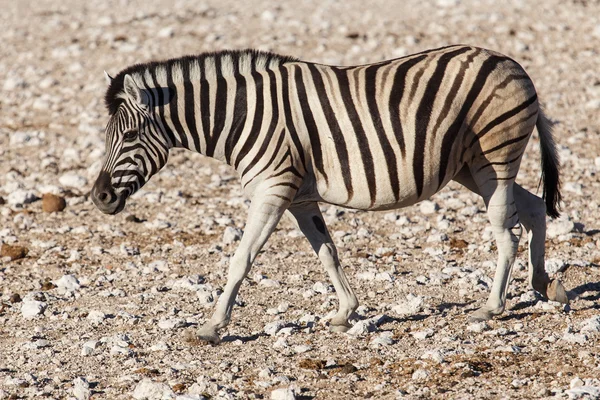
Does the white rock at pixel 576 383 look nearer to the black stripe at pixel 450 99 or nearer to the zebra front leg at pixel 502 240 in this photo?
the zebra front leg at pixel 502 240

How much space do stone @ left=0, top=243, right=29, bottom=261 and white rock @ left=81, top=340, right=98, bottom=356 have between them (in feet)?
8.23

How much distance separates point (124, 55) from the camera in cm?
1587

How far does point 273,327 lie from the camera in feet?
22.0

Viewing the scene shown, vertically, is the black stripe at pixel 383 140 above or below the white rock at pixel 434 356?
above

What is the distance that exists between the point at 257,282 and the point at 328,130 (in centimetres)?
186

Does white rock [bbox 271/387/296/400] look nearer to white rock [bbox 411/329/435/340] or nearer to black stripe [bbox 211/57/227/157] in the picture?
white rock [bbox 411/329/435/340]

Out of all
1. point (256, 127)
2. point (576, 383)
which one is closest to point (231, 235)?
point (256, 127)

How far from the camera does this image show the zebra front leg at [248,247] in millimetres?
6348

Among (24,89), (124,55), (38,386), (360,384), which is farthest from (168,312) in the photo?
(124,55)

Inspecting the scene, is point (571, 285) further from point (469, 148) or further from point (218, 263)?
point (218, 263)

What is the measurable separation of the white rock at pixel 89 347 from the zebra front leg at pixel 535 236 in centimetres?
321

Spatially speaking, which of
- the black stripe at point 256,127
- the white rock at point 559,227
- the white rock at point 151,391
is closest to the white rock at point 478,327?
the black stripe at point 256,127

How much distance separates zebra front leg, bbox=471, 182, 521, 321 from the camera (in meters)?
6.75

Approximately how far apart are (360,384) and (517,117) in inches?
87.6
